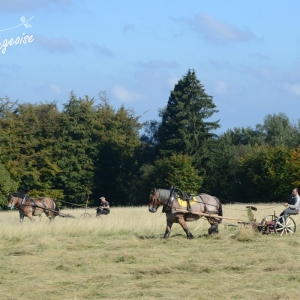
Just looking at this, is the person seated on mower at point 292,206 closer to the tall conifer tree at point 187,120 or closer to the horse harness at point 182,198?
the horse harness at point 182,198

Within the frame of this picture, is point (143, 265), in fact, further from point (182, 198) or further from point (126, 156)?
point (126, 156)

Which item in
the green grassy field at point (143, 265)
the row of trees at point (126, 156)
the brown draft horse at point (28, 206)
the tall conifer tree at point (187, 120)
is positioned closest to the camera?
the green grassy field at point (143, 265)

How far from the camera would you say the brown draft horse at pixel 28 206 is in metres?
23.3

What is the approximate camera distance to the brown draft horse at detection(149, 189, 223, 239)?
17.1 meters

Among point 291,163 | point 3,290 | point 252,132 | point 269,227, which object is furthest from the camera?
point 252,132

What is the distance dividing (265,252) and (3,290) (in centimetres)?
605

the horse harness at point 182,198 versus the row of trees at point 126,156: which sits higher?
the row of trees at point 126,156

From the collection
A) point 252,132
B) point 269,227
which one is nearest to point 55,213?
point 269,227

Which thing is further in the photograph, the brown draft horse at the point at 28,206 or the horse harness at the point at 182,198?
the brown draft horse at the point at 28,206

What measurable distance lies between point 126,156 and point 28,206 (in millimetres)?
33452

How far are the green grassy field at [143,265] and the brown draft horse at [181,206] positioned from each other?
470 mm

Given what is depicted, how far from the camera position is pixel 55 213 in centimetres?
2405

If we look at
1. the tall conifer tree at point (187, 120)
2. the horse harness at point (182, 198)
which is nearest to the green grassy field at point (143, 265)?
the horse harness at point (182, 198)

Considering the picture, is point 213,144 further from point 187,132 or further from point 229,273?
point 229,273
